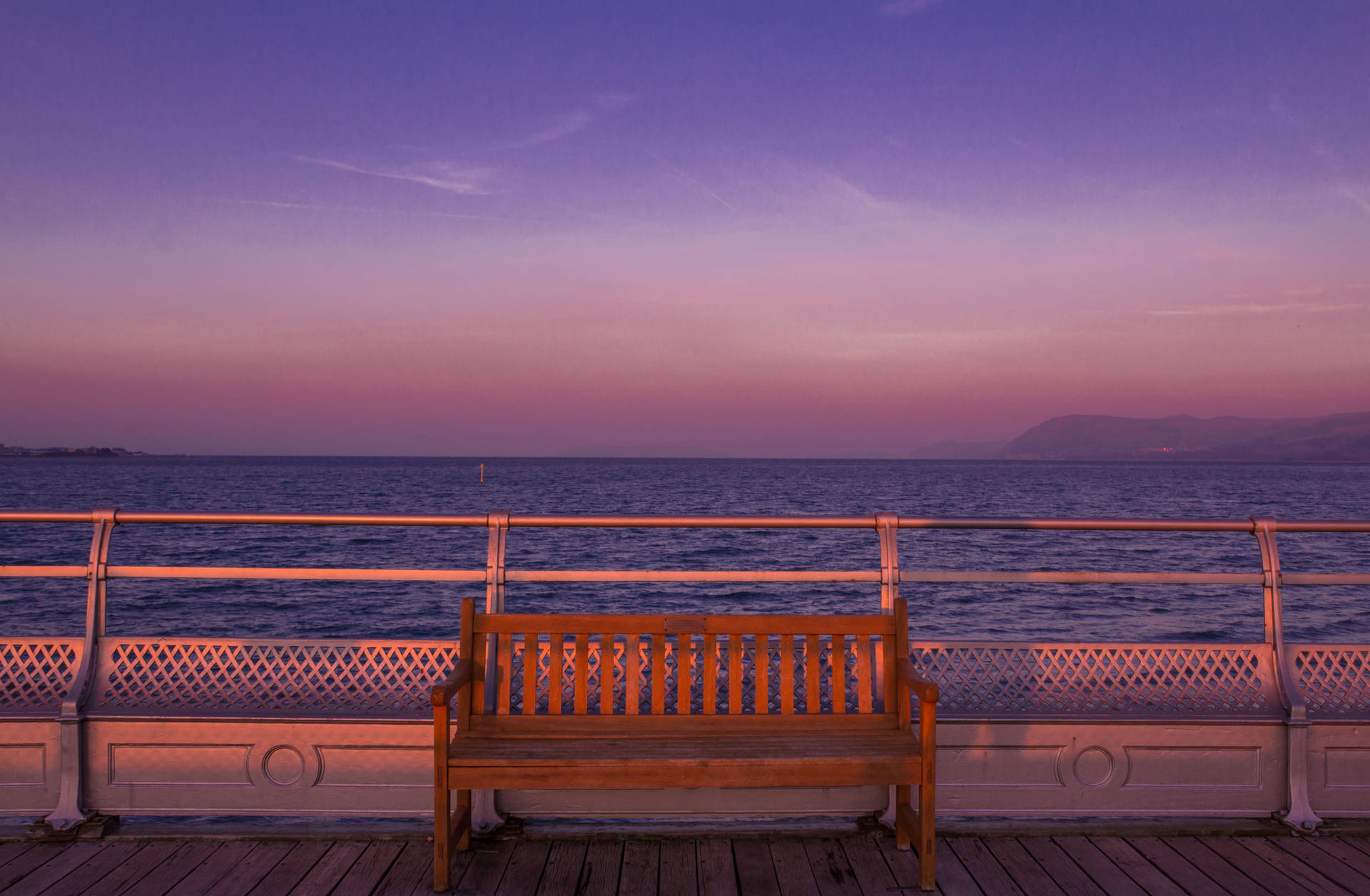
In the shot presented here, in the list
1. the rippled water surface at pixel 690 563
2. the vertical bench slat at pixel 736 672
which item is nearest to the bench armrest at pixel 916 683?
the vertical bench slat at pixel 736 672

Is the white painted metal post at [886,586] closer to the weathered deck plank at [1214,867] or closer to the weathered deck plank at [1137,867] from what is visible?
the weathered deck plank at [1137,867]

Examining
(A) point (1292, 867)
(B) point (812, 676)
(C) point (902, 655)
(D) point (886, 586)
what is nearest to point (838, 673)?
(B) point (812, 676)

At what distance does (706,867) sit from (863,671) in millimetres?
1000

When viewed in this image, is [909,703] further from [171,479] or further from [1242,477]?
[1242,477]

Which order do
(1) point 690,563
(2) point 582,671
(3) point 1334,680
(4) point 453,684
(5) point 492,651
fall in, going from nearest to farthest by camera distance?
(4) point 453,684 → (2) point 582,671 → (5) point 492,651 → (3) point 1334,680 → (1) point 690,563

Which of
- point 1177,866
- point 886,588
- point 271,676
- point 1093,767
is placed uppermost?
point 886,588

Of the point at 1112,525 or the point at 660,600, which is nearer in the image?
the point at 1112,525

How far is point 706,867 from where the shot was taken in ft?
10.8

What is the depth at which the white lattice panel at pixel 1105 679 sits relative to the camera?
375cm

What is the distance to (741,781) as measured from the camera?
309 centimetres

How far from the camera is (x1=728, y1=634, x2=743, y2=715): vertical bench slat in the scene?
3.50m

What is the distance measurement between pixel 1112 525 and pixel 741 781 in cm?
211

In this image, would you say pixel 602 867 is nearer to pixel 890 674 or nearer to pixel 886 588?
pixel 890 674

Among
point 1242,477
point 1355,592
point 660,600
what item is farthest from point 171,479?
point 1242,477
